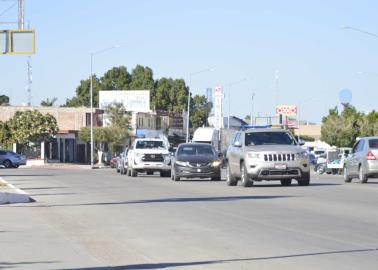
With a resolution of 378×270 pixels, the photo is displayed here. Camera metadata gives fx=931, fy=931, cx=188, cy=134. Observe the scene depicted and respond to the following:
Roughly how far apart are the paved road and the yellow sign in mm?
8191

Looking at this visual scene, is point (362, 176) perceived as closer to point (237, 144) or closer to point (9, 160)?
point (237, 144)

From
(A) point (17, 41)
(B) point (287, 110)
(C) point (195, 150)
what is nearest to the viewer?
(A) point (17, 41)

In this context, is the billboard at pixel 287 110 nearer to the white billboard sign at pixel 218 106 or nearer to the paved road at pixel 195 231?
the white billboard sign at pixel 218 106

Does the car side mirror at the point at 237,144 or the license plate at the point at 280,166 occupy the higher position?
the car side mirror at the point at 237,144

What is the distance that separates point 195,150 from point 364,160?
807 centimetres

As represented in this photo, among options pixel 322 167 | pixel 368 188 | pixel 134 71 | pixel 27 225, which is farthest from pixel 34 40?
pixel 134 71

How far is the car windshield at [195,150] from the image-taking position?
38406 millimetres

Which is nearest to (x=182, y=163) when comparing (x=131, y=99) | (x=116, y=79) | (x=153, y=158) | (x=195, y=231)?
(x=153, y=158)

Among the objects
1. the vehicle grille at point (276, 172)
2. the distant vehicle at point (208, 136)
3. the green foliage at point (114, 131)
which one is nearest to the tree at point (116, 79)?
the green foliage at point (114, 131)

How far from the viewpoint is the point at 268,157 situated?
94.5 ft

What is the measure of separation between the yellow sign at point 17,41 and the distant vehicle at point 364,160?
40.7 ft

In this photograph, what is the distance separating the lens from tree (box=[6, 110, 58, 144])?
87562 mm

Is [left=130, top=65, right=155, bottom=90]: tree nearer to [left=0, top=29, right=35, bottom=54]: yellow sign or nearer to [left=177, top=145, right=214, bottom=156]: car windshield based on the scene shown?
[left=177, top=145, right=214, bottom=156]: car windshield

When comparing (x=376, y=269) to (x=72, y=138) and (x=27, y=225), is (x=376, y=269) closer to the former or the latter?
(x=27, y=225)
